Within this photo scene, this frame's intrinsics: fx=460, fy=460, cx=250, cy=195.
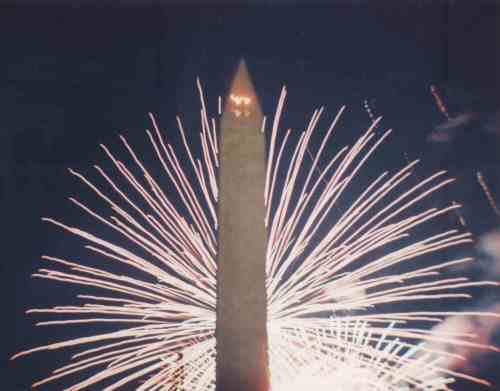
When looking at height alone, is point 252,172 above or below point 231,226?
above

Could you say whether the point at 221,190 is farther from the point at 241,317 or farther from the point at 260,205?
the point at 241,317

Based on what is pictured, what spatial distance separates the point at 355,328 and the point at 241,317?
A: 1828 mm

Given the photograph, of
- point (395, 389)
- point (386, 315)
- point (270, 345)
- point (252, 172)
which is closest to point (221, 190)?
point (252, 172)

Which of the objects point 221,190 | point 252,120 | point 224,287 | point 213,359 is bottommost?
point 213,359

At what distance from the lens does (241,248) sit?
786cm

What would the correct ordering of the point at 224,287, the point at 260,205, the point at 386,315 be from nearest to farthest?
the point at 386,315 → the point at 224,287 → the point at 260,205

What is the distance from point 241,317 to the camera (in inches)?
297

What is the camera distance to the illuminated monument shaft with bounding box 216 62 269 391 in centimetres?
739

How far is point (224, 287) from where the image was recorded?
764cm

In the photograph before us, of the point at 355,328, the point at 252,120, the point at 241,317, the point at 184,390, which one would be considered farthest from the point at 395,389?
the point at 252,120

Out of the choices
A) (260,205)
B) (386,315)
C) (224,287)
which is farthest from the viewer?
(260,205)

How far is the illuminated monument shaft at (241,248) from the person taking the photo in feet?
24.2

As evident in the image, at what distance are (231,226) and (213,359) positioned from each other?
2.34 meters

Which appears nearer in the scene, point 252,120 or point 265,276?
point 265,276
